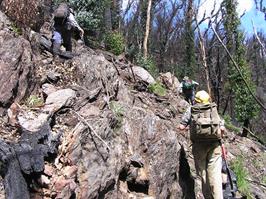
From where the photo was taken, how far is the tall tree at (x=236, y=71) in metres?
22.0

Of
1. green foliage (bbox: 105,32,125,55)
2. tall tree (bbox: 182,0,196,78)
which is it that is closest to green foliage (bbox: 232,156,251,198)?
green foliage (bbox: 105,32,125,55)

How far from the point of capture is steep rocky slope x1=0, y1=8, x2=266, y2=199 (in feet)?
19.4

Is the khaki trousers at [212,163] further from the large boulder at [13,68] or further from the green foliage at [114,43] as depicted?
the green foliage at [114,43]

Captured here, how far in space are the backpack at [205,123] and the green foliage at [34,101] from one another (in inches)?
97.7

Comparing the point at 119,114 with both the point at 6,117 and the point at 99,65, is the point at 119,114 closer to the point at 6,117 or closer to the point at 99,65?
the point at 99,65

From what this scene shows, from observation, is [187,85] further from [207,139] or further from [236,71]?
[236,71]

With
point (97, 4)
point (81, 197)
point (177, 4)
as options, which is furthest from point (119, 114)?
point (177, 4)

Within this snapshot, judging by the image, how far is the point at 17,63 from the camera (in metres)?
7.70

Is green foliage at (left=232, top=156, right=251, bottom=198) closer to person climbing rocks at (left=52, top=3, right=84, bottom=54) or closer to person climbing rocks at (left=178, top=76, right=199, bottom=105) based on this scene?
person climbing rocks at (left=178, top=76, right=199, bottom=105)

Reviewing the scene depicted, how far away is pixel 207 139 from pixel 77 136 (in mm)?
2117

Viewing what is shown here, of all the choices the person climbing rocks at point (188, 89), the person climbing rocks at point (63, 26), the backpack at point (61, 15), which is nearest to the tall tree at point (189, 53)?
the person climbing rocks at point (188, 89)

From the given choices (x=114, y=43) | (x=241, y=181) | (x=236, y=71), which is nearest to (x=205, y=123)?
(x=241, y=181)

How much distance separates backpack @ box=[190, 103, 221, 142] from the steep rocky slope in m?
1.16

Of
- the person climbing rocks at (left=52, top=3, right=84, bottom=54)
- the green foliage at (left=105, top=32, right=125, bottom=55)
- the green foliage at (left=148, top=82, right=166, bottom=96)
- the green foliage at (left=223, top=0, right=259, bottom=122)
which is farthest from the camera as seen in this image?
the green foliage at (left=223, top=0, right=259, bottom=122)
